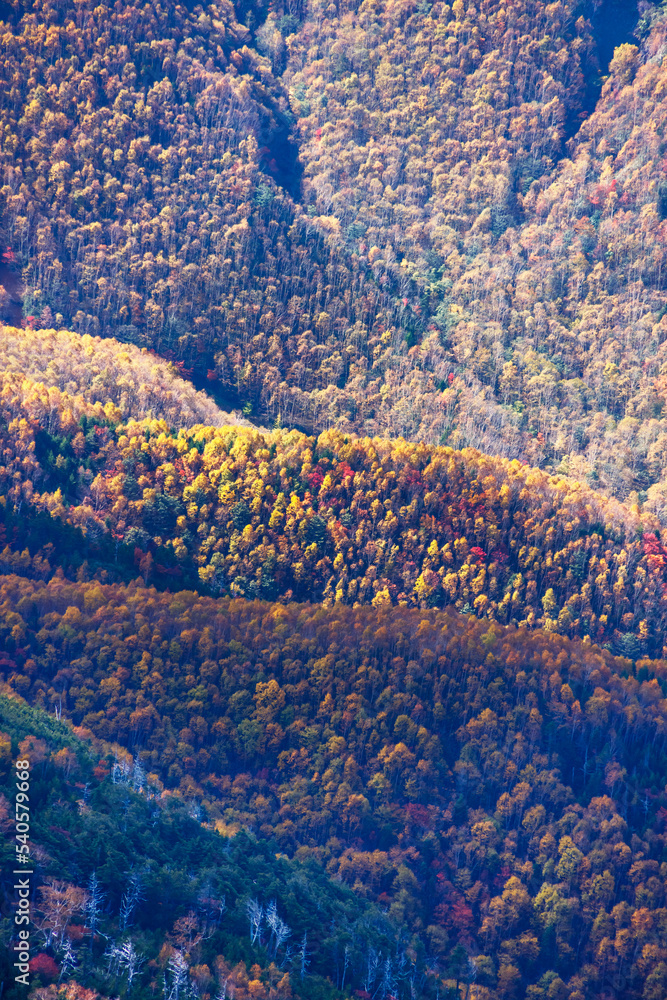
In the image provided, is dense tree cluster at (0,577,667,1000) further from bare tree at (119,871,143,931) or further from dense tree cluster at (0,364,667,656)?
bare tree at (119,871,143,931)

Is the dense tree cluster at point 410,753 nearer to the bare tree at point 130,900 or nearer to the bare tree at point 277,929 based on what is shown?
the bare tree at point 277,929

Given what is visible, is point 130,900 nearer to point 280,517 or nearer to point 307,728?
point 307,728

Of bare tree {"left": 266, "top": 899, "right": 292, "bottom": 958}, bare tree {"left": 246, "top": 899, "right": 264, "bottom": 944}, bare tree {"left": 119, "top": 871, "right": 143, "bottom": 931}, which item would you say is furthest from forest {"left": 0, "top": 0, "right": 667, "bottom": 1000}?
bare tree {"left": 119, "top": 871, "right": 143, "bottom": 931}

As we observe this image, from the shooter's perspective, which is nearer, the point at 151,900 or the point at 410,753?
the point at 151,900

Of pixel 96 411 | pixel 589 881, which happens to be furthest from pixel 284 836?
pixel 96 411

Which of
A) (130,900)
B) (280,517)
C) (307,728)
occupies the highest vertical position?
(280,517)

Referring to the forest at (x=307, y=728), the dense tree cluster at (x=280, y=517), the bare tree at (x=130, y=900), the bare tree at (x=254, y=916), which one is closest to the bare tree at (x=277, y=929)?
the forest at (x=307, y=728)

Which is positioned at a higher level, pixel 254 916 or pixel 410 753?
pixel 410 753

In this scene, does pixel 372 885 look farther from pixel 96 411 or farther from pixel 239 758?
pixel 96 411

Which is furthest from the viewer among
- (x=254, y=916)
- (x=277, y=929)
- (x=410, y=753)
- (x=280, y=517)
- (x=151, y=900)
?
(x=280, y=517)

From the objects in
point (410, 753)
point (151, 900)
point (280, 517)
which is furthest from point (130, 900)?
point (280, 517)
